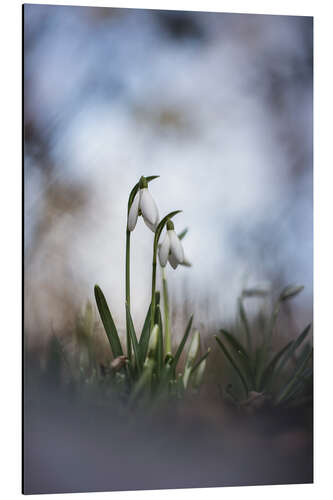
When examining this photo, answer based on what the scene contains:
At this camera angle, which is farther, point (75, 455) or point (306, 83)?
point (306, 83)

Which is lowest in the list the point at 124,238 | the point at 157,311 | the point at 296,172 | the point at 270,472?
the point at 270,472

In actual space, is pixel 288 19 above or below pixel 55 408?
above

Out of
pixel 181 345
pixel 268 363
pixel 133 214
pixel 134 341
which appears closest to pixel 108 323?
pixel 134 341

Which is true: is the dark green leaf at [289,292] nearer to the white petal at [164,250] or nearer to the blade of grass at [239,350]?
the blade of grass at [239,350]

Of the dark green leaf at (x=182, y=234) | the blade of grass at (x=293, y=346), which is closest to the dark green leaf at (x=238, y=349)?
the blade of grass at (x=293, y=346)

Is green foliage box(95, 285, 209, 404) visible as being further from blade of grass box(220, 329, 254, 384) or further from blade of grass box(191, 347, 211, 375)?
blade of grass box(220, 329, 254, 384)

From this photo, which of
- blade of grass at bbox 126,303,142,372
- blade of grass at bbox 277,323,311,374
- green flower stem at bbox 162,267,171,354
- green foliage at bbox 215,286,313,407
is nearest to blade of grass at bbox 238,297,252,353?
green foliage at bbox 215,286,313,407

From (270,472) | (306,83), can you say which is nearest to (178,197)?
(306,83)

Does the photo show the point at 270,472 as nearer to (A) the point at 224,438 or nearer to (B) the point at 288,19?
(A) the point at 224,438
